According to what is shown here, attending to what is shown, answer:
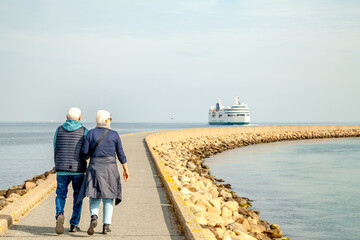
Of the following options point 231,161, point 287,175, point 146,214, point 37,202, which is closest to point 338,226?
point 146,214

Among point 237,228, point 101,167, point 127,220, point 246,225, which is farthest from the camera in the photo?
point 246,225

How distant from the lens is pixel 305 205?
15008 mm

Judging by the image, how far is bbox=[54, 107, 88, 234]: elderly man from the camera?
5.71 meters

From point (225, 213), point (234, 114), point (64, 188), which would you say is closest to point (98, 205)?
point (64, 188)

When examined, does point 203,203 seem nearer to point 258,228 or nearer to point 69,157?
point 258,228

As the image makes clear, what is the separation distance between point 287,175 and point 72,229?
18.8 metres

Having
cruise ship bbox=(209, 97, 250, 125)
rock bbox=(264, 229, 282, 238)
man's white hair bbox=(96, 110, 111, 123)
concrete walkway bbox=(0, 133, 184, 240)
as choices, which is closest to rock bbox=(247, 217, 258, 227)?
rock bbox=(264, 229, 282, 238)

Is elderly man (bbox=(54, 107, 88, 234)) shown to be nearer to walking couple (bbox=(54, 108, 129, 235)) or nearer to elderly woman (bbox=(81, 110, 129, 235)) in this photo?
walking couple (bbox=(54, 108, 129, 235))

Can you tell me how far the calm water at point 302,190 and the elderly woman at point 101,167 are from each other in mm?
6440

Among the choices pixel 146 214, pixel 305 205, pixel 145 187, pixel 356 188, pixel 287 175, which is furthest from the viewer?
pixel 287 175

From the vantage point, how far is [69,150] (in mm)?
5715

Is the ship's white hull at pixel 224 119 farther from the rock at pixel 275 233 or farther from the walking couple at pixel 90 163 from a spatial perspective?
the walking couple at pixel 90 163

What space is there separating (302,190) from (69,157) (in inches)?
556

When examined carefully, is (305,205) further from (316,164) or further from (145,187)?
(316,164)
